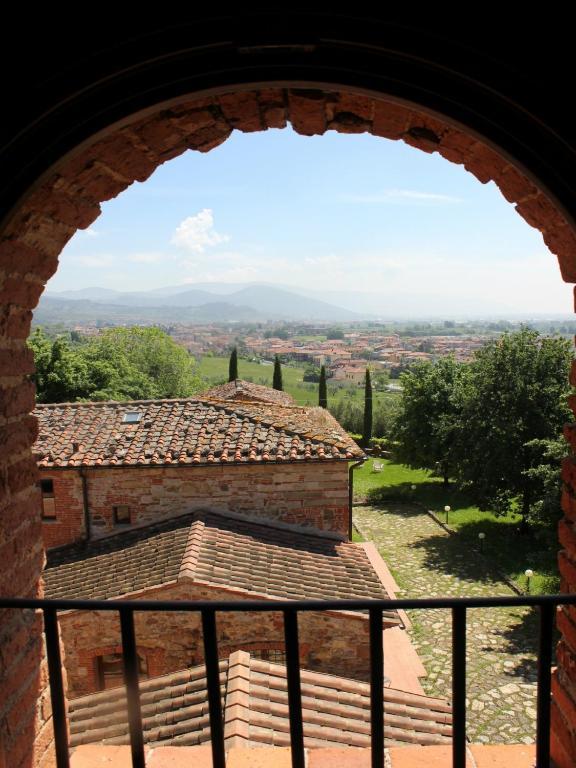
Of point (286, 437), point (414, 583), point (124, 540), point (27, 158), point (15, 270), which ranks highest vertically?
point (27, 158)

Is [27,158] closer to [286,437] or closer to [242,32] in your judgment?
[242,32]

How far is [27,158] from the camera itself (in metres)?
1.93

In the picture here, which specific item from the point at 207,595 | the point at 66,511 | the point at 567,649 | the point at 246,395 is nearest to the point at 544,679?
the point at 567,649

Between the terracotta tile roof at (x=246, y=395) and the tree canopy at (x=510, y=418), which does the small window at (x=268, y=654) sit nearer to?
the tree canopy at (x=510, y=418)

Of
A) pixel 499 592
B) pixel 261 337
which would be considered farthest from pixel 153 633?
pixel 261 337

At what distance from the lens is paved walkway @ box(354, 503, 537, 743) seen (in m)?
9.42

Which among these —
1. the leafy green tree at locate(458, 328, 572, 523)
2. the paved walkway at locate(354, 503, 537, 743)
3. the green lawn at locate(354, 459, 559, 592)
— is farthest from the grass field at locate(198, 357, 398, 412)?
the paved walkway at locate(354, 503, 537, 743)

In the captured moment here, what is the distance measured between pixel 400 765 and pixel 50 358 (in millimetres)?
26821

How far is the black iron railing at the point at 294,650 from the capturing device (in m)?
1.72

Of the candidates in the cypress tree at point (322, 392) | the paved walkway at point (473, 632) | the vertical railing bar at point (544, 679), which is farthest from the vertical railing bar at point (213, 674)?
the cypress tree at point (322, 392)

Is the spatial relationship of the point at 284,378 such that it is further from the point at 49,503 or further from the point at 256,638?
the point at 256,638

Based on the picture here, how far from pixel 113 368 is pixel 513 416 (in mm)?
21351

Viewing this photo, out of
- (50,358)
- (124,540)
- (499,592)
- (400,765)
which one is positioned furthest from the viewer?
(50,358)

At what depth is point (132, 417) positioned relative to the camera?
13.3 metres
